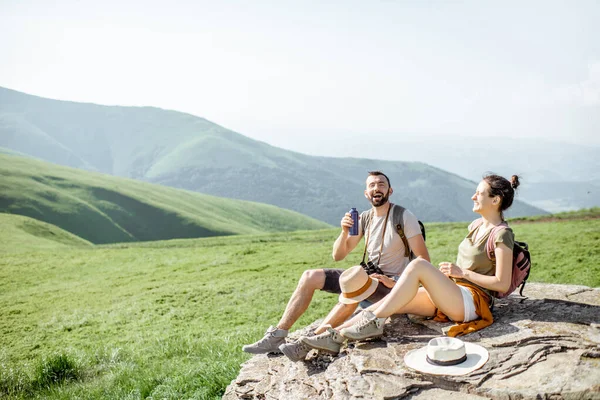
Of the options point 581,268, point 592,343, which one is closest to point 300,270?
point 581,268

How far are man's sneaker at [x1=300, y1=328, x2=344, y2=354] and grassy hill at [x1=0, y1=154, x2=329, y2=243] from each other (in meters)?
90.0

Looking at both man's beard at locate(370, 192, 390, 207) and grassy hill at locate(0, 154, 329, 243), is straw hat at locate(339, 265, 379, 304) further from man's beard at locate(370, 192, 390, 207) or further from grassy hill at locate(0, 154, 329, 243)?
grassy hill at locate(0, 154, 329, 243)

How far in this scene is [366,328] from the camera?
685 cm

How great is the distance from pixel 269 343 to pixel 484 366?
3.30 m

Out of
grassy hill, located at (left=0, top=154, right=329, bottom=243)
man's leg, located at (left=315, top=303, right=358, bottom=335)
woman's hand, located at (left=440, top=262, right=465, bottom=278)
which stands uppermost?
woman's hand, located at (left=440, top=262, right=465, bottom=278)

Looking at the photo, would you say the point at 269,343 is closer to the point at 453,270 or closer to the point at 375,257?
the point at 375,257

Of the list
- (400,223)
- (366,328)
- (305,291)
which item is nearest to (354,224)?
(400,223)

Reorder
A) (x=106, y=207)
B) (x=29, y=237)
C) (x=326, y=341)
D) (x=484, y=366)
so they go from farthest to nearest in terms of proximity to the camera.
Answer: (x=106, y=207)
(x=29, y=237)
(x=326, y=341)
(x=484, y=366)

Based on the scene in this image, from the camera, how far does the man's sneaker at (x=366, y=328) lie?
6.82 metres

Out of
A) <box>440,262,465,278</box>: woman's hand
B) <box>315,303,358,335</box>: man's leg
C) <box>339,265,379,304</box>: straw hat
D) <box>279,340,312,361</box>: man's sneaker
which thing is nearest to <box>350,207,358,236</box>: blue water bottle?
<box>339,265,379,304</box>: straw hat

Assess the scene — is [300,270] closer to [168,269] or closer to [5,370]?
[168,269]

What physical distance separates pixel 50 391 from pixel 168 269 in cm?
1770

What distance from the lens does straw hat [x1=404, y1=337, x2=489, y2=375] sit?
588 centimetres

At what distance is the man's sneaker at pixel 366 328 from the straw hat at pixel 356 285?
1.56 ft
